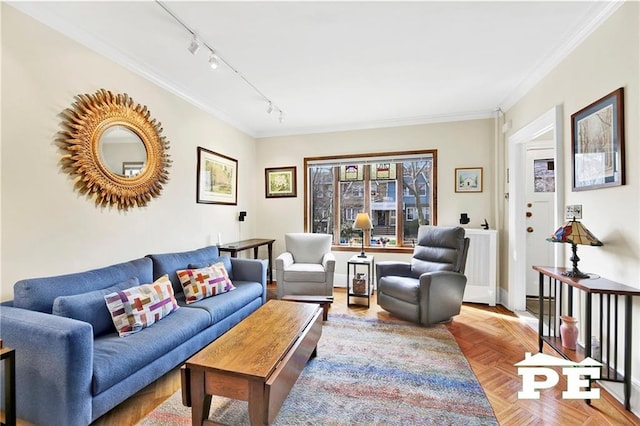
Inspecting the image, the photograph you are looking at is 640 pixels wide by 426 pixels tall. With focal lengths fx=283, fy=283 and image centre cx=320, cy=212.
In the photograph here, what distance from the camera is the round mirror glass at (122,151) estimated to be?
241 cm

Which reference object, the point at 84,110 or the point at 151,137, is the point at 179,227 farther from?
the point at 84,110

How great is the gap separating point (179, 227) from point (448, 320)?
319 centimetres

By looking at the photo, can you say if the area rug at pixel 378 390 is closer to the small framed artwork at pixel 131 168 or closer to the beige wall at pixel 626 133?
the beige wall at pixel 626 133

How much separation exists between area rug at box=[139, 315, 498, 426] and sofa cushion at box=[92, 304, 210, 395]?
310 millimetres

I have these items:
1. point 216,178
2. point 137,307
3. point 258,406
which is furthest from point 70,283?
point 216,178

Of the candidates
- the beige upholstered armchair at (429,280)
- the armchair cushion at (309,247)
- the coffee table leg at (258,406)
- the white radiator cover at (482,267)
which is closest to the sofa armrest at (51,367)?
the coffee table leg at (258,406)

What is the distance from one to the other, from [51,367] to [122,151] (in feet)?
5.85

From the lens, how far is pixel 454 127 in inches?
162

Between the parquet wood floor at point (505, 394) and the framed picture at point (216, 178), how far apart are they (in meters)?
2.16

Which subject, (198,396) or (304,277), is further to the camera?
(304,277)

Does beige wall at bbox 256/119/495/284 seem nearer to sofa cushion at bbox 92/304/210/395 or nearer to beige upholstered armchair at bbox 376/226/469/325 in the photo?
beige upholstered armchair at bbox 376/226/469/325

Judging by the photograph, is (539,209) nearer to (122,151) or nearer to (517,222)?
(517,222)

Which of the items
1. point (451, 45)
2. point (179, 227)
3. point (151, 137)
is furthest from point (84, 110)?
point (451, 45)

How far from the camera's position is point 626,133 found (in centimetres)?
183
